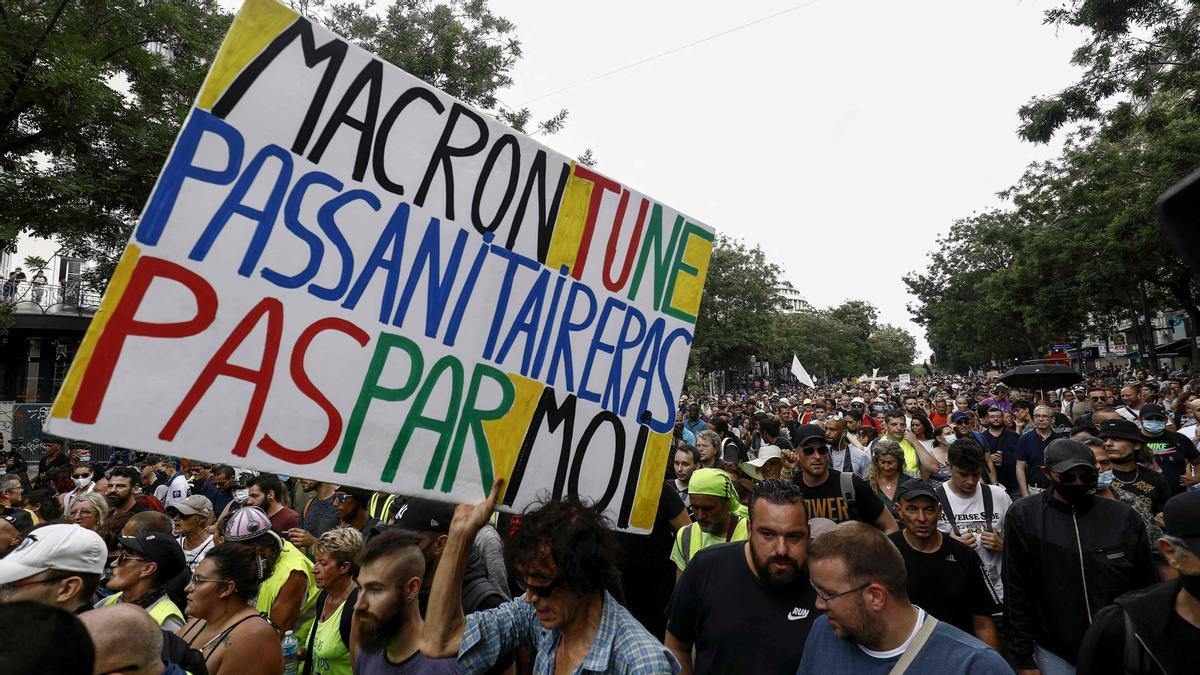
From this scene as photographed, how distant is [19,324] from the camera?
83.2ft

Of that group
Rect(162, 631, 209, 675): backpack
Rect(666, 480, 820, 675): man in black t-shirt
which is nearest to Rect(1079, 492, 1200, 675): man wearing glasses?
Rect(666, 480, 820, 675): man in black t-shirt

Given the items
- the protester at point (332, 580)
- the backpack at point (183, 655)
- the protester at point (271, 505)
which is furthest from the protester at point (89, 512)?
the backpack at point (183, 655)

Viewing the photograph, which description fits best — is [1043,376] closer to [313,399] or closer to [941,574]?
[941,574]

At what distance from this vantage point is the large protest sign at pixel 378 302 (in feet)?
6.73

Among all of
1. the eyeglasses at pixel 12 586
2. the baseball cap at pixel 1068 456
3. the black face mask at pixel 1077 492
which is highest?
the baseball cap at pixel 1068 456

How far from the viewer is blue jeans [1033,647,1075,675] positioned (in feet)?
11.9

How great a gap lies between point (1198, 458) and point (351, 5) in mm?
18103

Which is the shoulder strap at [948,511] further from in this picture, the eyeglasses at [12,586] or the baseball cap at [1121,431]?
the eyeglasses at [12,586]

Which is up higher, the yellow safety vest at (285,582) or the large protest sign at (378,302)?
the large protest sign at (378,302)

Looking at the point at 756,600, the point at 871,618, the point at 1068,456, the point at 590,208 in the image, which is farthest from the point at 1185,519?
the point at 590,208

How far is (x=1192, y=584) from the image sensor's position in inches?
100

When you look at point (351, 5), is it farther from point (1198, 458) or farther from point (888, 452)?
point (1198, 458)

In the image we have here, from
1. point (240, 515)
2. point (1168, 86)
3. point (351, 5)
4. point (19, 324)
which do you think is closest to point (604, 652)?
point (240, 515)

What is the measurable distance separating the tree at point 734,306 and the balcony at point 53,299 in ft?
86.6
